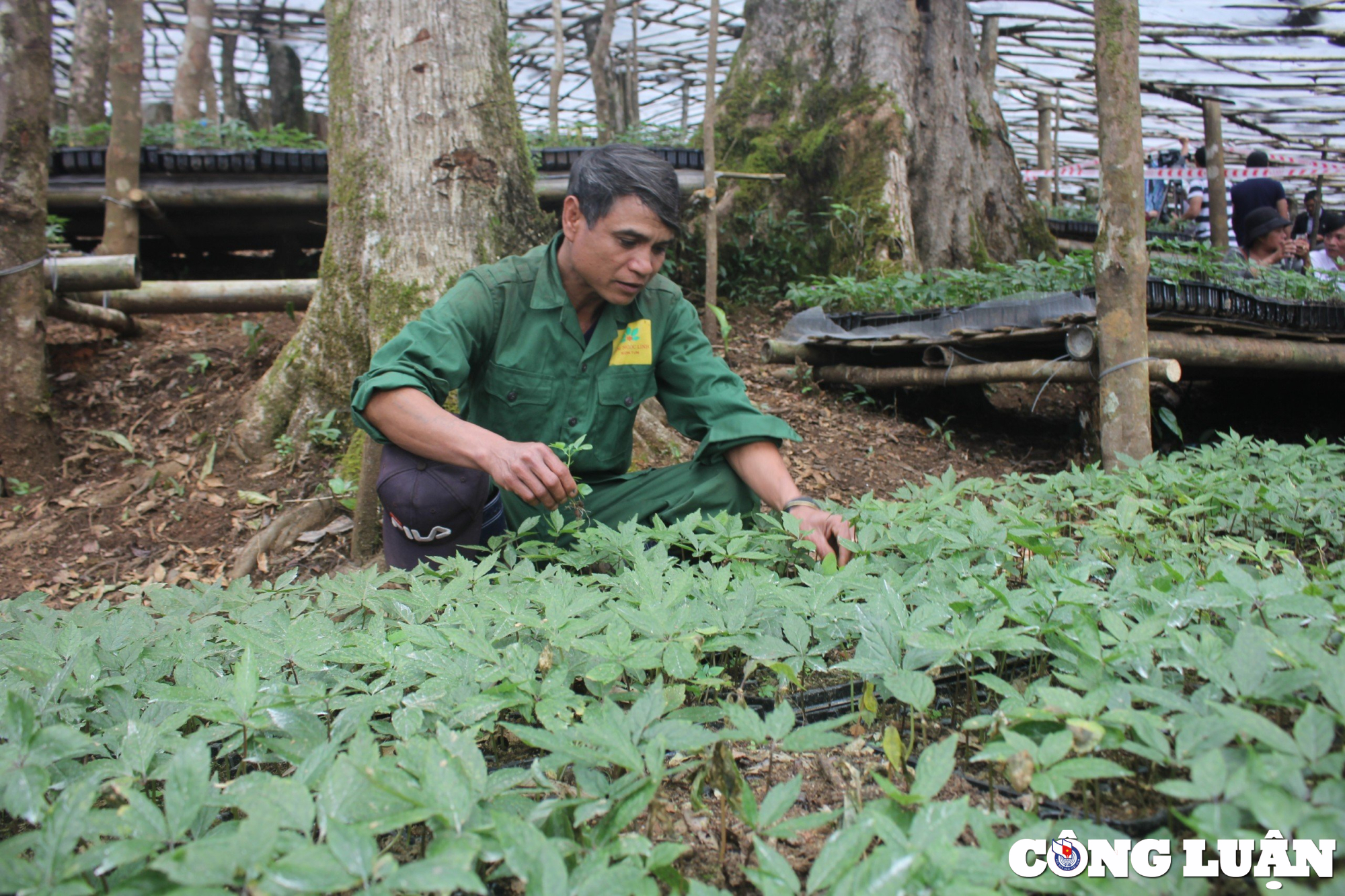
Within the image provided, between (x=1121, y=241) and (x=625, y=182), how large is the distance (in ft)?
7.69

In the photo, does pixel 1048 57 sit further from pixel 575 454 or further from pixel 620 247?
pixel 575 454

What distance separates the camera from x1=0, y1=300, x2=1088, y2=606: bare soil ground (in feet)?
11.9

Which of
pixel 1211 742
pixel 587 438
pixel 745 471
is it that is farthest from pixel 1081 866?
pixel 587 438

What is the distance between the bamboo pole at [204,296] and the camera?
5012mm

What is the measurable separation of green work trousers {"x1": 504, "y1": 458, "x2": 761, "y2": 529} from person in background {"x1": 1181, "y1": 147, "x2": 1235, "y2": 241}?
1008 centimetres

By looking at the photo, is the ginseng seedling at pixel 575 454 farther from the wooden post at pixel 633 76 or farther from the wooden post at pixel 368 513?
the wooden post at pixel 633 76

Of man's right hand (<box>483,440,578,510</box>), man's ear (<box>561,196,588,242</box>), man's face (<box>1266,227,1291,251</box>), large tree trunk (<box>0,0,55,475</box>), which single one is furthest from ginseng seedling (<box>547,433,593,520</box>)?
man's face (<box>1266,227,1291,251</box>)

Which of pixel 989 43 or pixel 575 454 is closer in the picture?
pixel 575 454

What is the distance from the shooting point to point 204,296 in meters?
5.00

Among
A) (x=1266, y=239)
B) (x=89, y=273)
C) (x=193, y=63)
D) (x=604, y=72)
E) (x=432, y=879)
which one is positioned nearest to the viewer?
(x=432, y=879)

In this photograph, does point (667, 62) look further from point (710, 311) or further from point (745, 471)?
point (745, 471)

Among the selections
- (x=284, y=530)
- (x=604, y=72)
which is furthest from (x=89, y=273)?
(x=604, y=72)

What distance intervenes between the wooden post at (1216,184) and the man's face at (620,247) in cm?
745

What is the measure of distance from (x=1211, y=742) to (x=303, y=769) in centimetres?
95
